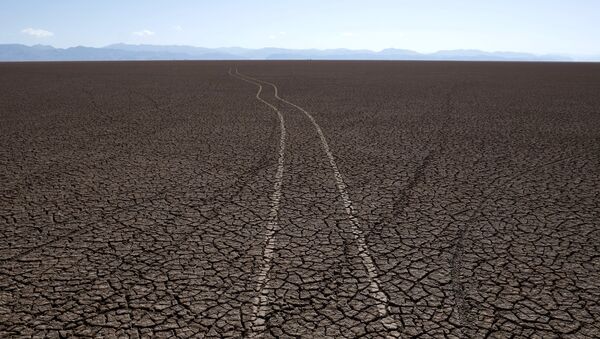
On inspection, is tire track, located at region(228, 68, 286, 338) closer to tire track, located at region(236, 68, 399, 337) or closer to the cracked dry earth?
the cracked dry earth

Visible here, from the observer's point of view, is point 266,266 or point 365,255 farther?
point 365,255

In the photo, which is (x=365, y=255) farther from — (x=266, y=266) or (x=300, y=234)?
(x=266, y=266)

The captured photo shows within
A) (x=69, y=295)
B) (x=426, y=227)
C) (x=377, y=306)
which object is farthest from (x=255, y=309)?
(x=426, y=227)

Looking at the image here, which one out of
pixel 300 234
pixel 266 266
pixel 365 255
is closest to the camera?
pixel 266 266

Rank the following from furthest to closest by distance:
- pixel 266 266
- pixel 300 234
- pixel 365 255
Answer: pixel 300 234, pixel 365 255, pixel 266 266

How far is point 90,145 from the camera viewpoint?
8617mm

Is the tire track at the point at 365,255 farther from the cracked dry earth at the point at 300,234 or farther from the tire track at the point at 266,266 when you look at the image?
the tire track at the point at 266,266

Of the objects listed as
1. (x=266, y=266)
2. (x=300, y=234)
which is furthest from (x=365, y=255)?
(x=266, y=266)

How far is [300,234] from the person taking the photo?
4492 millimetres

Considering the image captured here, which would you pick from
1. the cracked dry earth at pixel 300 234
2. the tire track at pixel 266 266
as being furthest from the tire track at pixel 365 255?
the tire track at pixel 266 266

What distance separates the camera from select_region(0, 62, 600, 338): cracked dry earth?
3.11 metres

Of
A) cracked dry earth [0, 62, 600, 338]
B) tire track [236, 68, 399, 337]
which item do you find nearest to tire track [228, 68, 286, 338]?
cracked dry earth [0, 62, 600, 338]

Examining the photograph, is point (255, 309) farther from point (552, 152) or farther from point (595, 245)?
point (552, 152)

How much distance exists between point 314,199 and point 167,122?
7.05 m
